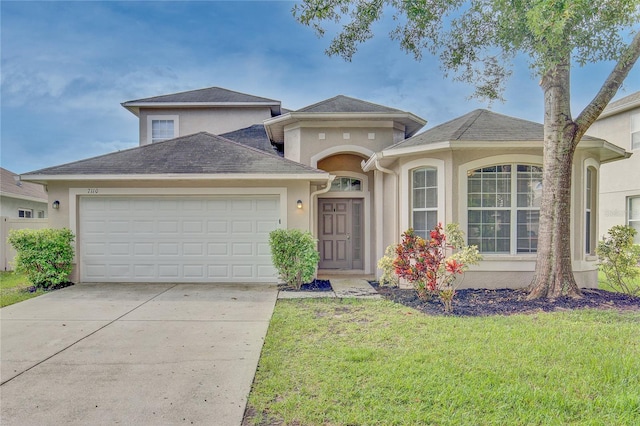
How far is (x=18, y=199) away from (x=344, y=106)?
15363 mm

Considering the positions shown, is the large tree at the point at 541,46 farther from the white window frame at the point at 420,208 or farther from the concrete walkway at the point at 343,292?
the concrete walkway at the point at 343,292

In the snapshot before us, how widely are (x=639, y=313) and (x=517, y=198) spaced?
9.80ft

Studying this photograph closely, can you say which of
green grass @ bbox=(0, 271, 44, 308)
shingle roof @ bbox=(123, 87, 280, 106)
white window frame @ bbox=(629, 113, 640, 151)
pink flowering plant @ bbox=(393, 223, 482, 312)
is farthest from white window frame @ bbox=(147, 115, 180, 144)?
white window frame @ bbox=(629, 113, 640, 151)

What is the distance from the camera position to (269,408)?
3125 mm

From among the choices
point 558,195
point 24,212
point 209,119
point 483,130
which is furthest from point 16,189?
point 558,195

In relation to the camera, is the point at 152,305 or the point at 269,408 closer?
the point at 269,408

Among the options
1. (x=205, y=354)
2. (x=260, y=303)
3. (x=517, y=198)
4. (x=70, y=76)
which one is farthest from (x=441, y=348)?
(x=70, y=76)

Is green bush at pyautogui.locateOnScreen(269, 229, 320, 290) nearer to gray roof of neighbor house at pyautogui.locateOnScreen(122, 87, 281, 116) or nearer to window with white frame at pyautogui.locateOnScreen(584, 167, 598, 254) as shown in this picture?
window with white frame at pyautogui.locateOnScreen(584, 167, 598, 254)

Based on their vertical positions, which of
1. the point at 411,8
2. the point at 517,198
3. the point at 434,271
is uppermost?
the point at 411,8

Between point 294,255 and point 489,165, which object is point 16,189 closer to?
point 294,255

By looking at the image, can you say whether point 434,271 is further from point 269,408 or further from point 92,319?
point 92,319

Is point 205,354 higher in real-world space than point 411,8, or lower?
lower

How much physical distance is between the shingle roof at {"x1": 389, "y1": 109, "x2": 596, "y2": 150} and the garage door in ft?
14.1

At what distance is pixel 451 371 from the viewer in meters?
3.73
